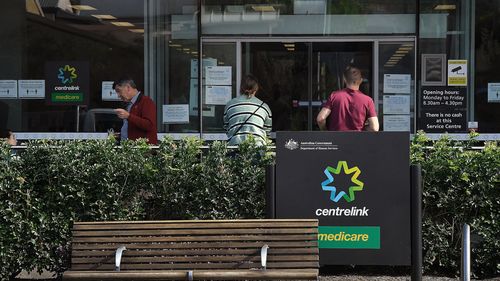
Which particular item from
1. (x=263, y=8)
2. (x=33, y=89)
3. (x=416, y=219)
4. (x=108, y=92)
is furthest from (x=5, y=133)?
(x=416, y=219)

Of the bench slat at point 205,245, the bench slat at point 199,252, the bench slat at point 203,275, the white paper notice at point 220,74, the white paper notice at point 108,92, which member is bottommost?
the bench slat at point 203,275

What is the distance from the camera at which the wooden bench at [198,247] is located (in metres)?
6.07

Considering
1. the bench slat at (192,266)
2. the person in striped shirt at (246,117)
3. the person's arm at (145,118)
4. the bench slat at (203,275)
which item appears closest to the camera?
the bench slat at (203,275)

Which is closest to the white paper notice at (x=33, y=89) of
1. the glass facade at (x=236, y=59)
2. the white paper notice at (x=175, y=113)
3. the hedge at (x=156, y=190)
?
the glass facade at (x=236, y=59)

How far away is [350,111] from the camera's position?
8406 mm

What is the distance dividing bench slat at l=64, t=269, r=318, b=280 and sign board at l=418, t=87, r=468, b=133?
7.54 meters

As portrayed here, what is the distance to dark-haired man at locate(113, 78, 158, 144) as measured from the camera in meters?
8.73

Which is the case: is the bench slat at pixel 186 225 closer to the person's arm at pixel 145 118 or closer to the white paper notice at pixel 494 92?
the person's arm at pixel 145 118

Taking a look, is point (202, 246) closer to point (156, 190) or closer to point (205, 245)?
point (205, 245)

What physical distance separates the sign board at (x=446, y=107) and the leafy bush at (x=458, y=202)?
552 cm

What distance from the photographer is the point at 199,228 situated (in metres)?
6.14

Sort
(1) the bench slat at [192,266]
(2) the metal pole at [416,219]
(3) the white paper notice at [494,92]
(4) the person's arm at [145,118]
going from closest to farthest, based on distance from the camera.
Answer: (1) the bench slat at [192,266], (2) the metal pole at [416,219], (4) the person's arm at [145,118], (3) the white paper notice at [494,92]

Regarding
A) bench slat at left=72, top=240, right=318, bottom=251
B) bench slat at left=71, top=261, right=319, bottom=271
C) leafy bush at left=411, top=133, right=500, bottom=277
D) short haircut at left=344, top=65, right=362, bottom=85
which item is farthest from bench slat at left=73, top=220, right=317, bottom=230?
short haircut at left=344, top=65, right=362, bottom=85

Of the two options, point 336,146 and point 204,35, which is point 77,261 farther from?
point 204,35
